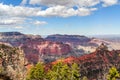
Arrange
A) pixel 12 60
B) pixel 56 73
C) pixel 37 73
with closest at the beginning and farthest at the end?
1. pixel 37 73
2. pixel 56 73
3. pixel 12 60

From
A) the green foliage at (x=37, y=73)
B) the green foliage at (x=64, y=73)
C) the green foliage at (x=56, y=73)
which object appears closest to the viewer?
the green foliage at (x=37, y=73)

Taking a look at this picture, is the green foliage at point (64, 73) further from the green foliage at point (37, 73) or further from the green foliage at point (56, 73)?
the green foliage at point (37, 73)

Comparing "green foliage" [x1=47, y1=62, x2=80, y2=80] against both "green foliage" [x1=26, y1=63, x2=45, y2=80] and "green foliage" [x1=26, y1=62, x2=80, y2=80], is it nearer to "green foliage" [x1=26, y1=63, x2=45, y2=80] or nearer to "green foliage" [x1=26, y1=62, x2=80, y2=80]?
"green foliage" [x1=26, y1=62, x2=80, y2=80]

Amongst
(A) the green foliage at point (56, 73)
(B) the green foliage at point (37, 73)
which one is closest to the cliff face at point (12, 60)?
(A) the green foliage at point (56, 73)

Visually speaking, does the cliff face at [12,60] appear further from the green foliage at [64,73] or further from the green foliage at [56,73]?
the green foliage at [64,73]

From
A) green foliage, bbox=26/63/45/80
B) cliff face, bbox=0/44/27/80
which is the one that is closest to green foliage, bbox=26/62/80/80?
green foliage, bbox=26/63/45/80

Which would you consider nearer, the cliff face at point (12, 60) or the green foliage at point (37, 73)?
the green foliage at point (37, 73)

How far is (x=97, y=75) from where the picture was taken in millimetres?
193125

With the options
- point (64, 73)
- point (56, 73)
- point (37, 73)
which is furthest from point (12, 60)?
point (64, 73)

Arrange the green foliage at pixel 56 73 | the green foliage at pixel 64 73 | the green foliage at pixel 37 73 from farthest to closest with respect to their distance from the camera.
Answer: the green foliage at pixel 64 73
the green foliage at pixel 56 73
the green foliage at pixel 37 73

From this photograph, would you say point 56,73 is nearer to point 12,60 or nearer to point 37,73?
point 37,73

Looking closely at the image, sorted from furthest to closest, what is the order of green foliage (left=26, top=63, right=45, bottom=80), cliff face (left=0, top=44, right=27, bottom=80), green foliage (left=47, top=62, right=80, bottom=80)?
cliff face (left=0, top=44, right=27, bottom=80) < green foliage (left=47, top=62, right=80, bottom=80) < green foliage (left=26, top=63, right=45, bottom=80)

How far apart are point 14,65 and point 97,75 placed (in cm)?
8012

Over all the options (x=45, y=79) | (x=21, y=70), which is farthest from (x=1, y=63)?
(x=45, y=79)
